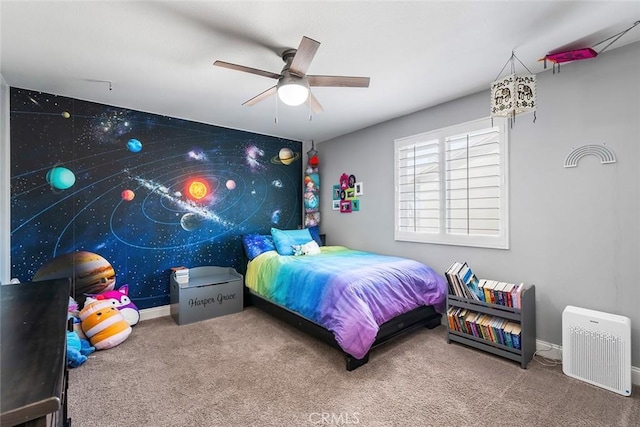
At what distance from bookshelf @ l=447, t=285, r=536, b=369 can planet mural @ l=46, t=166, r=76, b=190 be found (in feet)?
13.0

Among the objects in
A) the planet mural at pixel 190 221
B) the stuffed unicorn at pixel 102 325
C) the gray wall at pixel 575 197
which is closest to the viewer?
the gray wall at pixel 575 197

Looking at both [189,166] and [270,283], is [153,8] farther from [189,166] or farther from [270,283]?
[270,283]

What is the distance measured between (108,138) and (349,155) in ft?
9.85

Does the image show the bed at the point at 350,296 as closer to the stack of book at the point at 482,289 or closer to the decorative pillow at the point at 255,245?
the decorative pillow at the point at 255,245

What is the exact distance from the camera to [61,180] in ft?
9.59

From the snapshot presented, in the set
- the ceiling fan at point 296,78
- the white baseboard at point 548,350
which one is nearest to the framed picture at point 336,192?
the ceiling fan at point 296,78

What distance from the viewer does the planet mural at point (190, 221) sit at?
144 inches

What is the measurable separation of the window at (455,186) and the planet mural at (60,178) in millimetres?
3585

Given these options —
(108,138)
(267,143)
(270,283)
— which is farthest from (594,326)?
(108,138)

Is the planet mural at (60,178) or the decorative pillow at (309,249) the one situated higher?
the planet mural at (60,178)

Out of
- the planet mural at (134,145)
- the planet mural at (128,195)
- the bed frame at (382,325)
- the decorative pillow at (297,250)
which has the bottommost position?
the bed frame at (382,325)

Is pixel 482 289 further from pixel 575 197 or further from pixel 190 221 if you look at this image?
pixel 190 221

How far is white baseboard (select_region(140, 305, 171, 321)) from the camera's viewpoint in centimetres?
338

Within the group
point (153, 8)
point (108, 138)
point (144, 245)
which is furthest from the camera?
point (144, 245)
